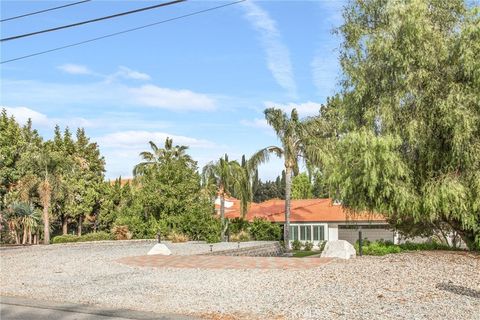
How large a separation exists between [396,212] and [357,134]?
3.27 m

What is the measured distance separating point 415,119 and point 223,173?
18939 mm

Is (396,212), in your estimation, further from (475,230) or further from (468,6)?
(468,6)

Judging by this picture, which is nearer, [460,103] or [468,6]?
[460,103]

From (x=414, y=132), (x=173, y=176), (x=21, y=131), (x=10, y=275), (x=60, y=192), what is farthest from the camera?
(x=21, y=131)

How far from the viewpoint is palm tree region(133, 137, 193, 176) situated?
146 feet

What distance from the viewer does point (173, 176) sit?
39.5 metres

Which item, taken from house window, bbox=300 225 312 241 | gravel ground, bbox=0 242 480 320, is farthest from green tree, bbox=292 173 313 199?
gravel ground, bbox=0 242 480 320

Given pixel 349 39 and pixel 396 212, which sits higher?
pixel 349 39

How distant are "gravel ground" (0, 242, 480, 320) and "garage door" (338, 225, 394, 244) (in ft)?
62.3

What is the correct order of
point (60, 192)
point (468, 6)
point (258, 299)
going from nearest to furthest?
point (258, 299) < point (468, 6) < point (60, 192)

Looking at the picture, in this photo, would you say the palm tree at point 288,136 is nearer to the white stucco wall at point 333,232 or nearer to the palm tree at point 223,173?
the palm tree at point 223,173

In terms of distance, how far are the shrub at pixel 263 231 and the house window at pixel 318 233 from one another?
3360 millimetres

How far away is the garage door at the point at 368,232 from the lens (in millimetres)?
36750

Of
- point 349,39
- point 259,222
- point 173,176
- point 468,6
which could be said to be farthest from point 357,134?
point 173,176
